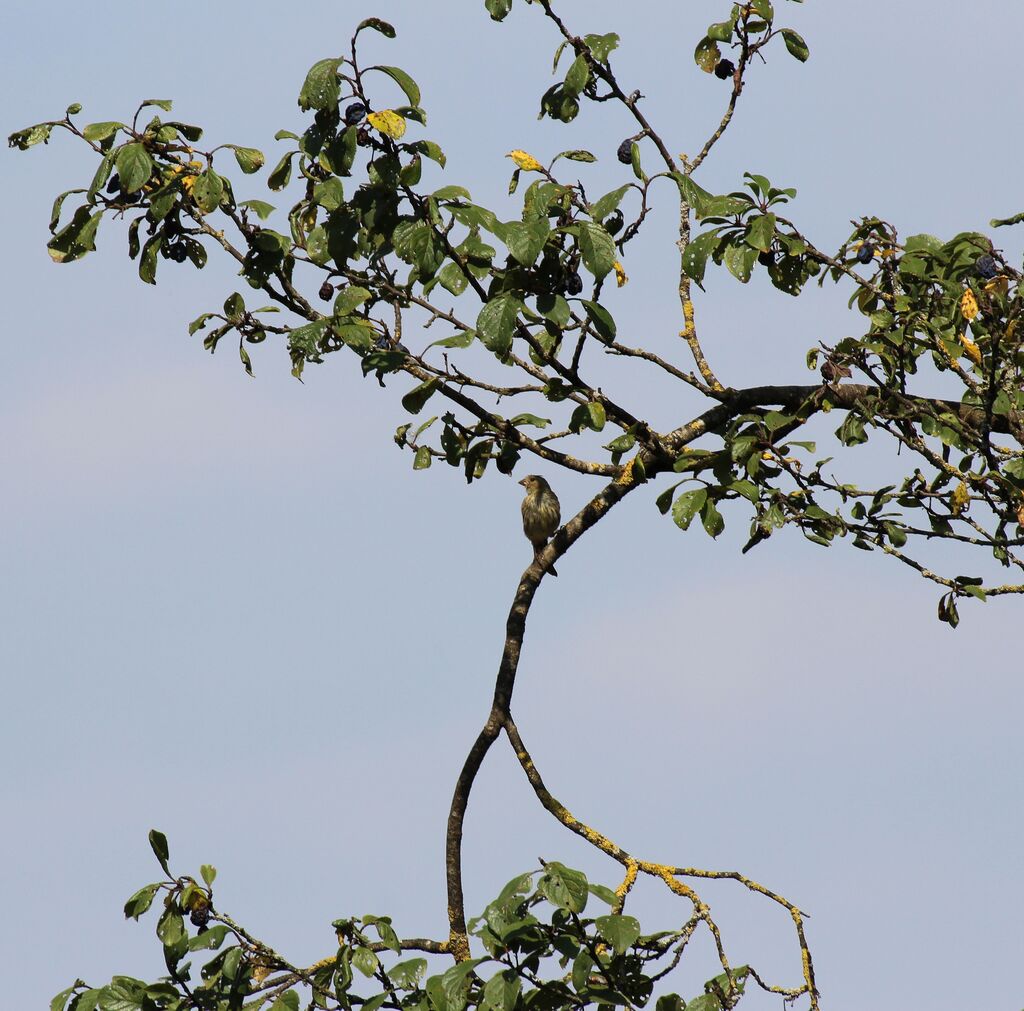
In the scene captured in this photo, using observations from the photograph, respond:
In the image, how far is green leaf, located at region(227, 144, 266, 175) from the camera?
5609 millimetres

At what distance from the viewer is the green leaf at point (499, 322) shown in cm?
483

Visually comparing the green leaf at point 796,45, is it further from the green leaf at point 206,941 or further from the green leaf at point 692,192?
the green leaf at point 206,941

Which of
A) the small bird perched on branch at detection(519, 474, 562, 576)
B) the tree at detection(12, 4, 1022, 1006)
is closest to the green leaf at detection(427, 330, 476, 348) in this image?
the tree at detection(12, 4, 1022, 1006)

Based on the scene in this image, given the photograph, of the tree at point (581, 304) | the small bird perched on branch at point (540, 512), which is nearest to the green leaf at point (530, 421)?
the tree at point (581, 304)

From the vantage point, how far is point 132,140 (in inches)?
210

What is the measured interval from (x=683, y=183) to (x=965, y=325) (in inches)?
53.7

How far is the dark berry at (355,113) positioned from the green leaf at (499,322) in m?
0.65

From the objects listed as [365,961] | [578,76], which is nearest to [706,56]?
[578,76]

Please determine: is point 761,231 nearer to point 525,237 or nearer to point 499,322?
point 525,237

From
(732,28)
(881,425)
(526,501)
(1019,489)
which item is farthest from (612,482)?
(526,501)

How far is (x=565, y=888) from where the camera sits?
4.73 m

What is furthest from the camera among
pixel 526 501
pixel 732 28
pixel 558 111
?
pixel 526 501

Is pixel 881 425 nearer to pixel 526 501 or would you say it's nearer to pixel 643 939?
pixel 643 939

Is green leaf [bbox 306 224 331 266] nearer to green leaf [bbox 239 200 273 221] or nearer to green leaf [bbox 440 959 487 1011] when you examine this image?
green leaf [bbox 239 200 273 221]
